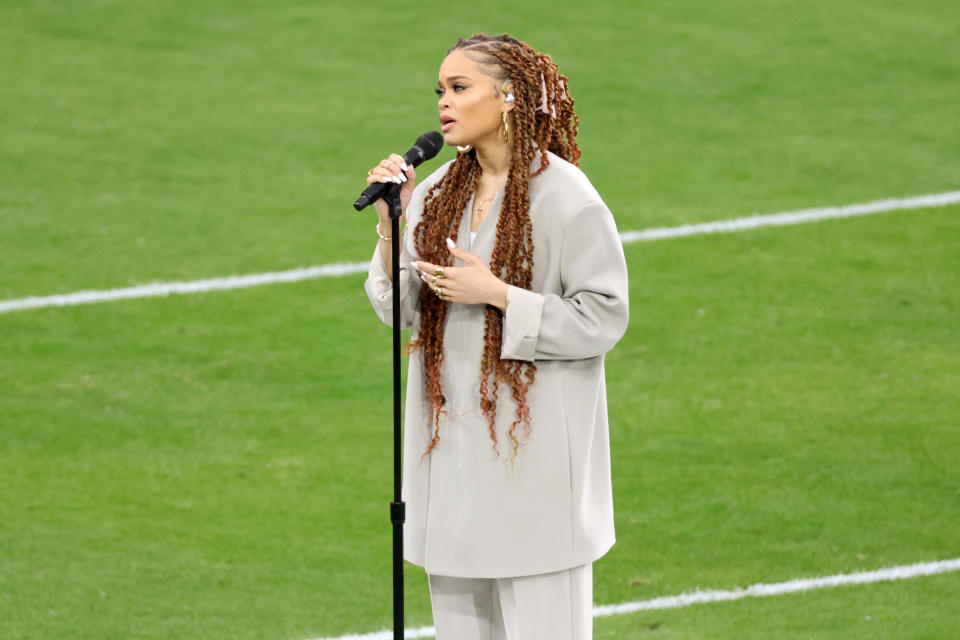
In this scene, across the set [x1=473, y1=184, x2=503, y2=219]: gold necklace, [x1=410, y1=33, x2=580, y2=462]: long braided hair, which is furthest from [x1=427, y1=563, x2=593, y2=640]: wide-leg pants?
[x1=473, y1=184, x2=503, y2=219]: gold necklace

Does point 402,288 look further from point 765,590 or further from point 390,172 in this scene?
point 765,590

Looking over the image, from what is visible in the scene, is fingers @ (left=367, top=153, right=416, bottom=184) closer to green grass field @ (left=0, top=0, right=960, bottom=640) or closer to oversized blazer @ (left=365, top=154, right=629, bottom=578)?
oversized blazer @ (left=365, top=154, right=629, bottom=578)

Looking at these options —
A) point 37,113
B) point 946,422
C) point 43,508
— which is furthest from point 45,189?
point 946,422

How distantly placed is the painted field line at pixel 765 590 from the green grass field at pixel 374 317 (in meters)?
0.06

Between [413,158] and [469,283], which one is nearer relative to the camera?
[469,283]

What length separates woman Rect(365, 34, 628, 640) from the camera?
354 cm

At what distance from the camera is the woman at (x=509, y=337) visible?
3.54 metres

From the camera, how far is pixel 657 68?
424 inches

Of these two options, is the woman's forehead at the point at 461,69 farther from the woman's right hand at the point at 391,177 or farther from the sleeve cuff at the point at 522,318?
the sleeve cuff at the point at 522,318

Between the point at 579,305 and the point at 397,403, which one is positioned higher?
the point at 579,305

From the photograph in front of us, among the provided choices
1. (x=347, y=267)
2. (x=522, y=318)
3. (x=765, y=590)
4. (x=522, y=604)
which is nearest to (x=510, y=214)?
(x=522, y=318)

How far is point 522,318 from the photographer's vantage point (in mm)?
3490

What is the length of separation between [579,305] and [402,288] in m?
0.42

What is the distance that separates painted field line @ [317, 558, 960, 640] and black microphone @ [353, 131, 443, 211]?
6.90ft
